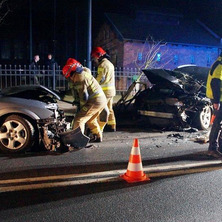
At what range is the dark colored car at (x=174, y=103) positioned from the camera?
7.70 metres

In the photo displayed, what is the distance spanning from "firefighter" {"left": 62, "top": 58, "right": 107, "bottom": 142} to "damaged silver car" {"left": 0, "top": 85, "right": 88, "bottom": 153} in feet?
1.13

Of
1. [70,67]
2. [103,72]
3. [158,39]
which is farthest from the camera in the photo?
[158,39]

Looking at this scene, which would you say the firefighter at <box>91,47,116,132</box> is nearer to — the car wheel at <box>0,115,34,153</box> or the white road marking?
the car wheel at <box>0,115,34,153</box>

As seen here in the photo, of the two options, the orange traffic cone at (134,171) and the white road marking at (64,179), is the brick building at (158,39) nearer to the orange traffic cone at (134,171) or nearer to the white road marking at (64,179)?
the white road marking at (64,179)

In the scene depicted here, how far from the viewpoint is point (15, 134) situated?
5387 mm

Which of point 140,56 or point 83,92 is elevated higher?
point 140,56

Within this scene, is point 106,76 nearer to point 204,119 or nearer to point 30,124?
point 30,124

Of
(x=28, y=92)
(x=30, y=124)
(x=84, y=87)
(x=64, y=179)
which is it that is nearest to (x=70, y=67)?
(x=84, y=87)

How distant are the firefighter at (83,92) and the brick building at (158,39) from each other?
A: 733 inches

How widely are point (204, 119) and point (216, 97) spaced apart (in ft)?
8.78

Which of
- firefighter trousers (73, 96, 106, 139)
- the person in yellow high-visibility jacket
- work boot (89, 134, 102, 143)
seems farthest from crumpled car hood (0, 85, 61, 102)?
the person in yellow high-visibility jacket

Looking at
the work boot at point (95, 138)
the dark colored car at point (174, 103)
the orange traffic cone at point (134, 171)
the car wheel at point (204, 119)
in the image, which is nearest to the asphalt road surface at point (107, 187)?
the orange traffic cone at point (134, 171)

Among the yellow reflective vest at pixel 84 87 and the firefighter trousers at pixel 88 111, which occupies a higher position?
the yellow reflective vest at pixel 84 87

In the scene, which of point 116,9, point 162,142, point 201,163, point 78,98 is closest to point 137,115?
point 162,142
